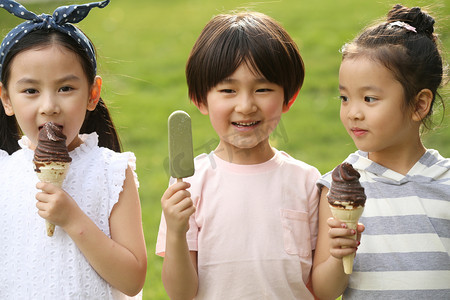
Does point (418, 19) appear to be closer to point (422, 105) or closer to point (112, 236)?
point (422, 105)

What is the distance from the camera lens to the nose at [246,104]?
3020mm

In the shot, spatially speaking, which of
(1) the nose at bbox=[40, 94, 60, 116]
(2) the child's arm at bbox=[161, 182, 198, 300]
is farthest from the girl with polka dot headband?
(2) the child's arm at bbox=[161, 182, 198, 300]

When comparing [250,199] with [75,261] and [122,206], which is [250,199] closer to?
[122,206]

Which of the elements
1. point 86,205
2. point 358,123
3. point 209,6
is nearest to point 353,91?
point 358,123

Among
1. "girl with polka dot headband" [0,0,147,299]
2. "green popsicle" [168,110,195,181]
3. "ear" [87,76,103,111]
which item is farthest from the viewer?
"ear" [87,76,103,111]

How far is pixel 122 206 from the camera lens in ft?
10.5

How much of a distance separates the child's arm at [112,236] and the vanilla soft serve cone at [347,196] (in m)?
0.89

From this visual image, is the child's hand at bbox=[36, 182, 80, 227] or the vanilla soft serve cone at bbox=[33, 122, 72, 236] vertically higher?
the vanilla soft serve cone at bbox=[33, 122, 72, 236]

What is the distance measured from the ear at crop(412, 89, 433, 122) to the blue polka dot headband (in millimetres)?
1448

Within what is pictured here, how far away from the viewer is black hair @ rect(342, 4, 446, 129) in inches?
122

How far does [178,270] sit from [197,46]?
101 cm

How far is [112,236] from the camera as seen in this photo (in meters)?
3.17

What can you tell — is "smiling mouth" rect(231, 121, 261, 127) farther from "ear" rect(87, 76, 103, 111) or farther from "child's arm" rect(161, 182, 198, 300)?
"ear" rect(87, 76, 103, 111)

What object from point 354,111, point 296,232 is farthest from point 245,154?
point 354,111
